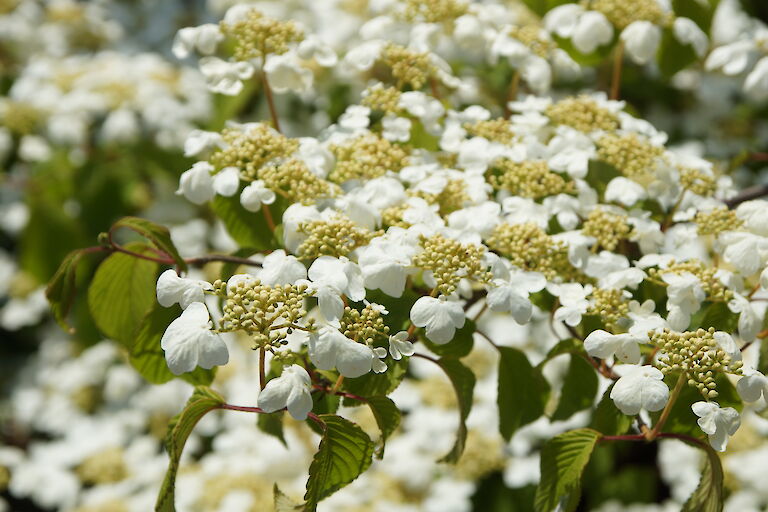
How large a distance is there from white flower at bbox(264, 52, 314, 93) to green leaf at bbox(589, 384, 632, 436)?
617 millimetres

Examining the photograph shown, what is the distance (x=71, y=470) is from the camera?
2.37 metres

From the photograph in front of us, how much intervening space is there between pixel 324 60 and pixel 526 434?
107 centimetres

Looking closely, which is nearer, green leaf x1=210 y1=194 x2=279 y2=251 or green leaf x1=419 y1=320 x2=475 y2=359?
green leaf x1=419 y1=320 x2=475 y2=359

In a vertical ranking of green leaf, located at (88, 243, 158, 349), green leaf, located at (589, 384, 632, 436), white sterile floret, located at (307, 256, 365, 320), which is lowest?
green leaf, located at (88, 243, 158, 349)

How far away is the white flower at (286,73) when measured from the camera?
122 cm

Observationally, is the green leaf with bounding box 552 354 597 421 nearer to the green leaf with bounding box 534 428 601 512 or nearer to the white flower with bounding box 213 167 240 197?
the green leaf with bounding box 534 428 601 512

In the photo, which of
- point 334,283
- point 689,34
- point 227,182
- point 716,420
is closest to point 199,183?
point 227,182

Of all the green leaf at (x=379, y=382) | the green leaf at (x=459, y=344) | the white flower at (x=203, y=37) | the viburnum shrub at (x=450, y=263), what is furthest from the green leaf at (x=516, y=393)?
the white flower at (x=203, y=37)

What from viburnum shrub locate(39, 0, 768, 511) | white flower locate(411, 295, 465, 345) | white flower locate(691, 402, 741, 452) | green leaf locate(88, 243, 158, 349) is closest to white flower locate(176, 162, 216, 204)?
viburnum shrub locate(39, 0, 768, 511)

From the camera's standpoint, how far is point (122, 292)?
119 cm

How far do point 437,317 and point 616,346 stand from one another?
19cm

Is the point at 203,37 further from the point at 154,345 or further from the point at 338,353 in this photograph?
the point at 338,353

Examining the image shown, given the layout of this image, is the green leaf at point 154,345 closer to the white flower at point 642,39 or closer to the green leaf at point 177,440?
the green leaf at point 177,440

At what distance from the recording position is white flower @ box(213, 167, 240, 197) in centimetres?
104
